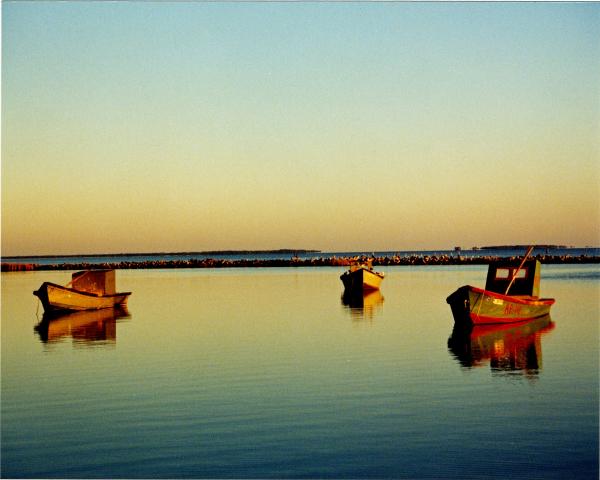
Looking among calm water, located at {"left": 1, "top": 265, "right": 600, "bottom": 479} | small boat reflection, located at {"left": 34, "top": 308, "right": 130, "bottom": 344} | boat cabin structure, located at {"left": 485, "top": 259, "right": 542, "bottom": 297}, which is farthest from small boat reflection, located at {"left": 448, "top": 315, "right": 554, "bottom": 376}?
small boat reflection, located at {"left": 34, "top": 308, "right": 130, "bottom": 344}

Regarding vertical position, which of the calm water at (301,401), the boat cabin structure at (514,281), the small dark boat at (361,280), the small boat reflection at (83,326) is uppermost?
the small dark boat at (361,280)

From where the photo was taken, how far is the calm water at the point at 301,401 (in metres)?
11.8

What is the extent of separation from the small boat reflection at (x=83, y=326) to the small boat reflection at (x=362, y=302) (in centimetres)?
1108

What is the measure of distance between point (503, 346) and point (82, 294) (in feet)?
74.5

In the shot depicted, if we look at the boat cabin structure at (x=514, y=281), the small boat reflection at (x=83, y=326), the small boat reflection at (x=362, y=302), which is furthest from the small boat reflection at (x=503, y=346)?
the small boat reflection at (x=83, y=326)

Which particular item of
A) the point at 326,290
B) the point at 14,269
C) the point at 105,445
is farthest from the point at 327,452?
the point at 14,269

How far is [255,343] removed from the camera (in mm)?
25562

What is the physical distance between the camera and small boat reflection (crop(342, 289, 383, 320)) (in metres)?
36.4

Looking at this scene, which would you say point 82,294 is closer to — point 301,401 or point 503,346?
point 503,346

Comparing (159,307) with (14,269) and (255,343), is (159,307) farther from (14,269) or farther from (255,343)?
(14,269)

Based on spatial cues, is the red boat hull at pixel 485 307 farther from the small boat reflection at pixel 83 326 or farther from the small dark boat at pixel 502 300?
the small boat reflection at pixel 83 326

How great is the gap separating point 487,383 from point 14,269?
10805 centimetres

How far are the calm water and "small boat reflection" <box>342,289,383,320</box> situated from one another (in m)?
4.61

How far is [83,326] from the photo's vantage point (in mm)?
33062
